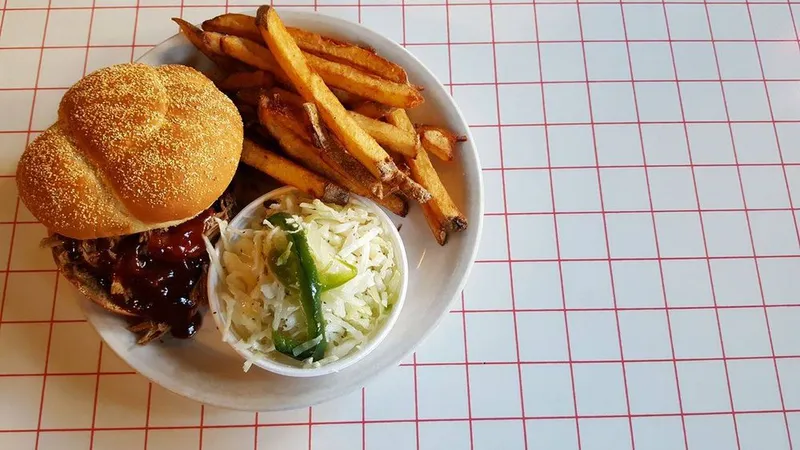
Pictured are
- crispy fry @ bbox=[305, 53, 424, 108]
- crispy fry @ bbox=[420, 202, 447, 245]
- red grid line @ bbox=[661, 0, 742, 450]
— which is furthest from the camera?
red grid line @ bbox=[661, 0, 742, 450]

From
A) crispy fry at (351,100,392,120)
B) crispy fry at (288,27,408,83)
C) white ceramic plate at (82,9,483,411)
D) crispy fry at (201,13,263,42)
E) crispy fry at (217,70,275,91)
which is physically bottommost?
white ceramic plate at (82,9,483,411)

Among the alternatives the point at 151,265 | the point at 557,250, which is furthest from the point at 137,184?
the point at 557,250

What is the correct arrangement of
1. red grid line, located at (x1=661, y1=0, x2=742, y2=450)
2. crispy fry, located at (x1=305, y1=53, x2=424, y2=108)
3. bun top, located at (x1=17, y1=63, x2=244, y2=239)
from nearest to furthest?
bun top, located at (x1=17, y1=63, x2=244, y2=239), crispy fry, located at (x1=305, y1=53, x2=424, y2=108), red grid line, located at (x1=661, y1=0, x2=742, y2=450)

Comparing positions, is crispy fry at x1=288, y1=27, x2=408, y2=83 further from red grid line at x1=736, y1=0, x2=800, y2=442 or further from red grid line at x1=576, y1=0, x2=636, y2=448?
red grid line at x1=736, y1=0, x2=800, y2=442

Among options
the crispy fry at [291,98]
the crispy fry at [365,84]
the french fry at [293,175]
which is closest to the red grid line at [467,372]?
the french fry at [293,175]

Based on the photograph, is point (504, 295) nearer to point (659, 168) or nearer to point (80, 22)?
point (659, 168)

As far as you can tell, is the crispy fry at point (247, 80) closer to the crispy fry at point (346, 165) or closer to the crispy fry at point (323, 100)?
the crispy fry at point (323, 100)

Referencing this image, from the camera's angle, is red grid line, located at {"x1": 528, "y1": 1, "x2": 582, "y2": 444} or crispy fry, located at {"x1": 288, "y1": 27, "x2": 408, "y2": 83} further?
red grid line, located at {"x1": 528, "y1": 1, "x2": 582, "y2": 444}

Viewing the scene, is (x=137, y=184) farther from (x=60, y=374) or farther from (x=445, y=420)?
(x=445, y=420)

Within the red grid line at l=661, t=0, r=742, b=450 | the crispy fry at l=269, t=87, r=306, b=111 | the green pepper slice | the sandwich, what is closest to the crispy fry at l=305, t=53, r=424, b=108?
the crispy fry at l=269, t=87, r=306, b=111
